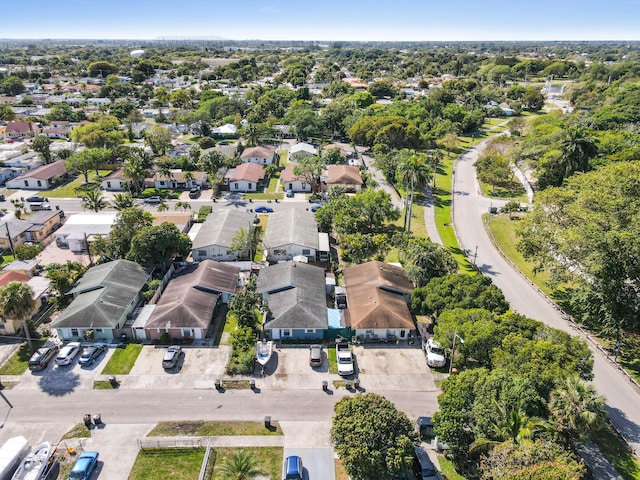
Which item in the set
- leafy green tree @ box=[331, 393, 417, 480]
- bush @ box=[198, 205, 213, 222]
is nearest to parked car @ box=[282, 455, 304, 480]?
leafy green tree @ box=[331, 393, 417, 480]

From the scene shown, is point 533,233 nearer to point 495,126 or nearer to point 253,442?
point 253,442

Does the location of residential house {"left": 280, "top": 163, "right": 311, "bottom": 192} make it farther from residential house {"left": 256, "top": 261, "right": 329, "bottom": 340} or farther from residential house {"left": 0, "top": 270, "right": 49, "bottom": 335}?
residential house {"left": 0, "top": 270, "right": 49, "bottom": 335}

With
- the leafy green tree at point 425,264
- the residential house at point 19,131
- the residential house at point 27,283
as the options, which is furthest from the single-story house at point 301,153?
the residential house at point 19,131

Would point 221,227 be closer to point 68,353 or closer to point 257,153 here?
point 68,353

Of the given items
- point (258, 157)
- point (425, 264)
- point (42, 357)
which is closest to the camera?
point (42, 357)

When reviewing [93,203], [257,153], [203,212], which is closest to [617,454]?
[203,212]

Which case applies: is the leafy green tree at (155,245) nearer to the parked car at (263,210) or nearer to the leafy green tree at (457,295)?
the parked car at (263,210)
